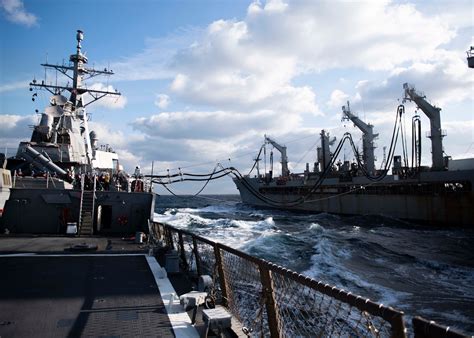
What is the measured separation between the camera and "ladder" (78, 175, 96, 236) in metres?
12.8

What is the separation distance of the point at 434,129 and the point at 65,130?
3331cm

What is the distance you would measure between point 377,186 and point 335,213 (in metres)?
6.57

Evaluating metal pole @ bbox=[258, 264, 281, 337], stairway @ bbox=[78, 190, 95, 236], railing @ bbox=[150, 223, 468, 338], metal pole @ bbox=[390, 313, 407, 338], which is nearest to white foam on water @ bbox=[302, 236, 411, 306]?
railing @ bbox=[150, 223, 468, 338]

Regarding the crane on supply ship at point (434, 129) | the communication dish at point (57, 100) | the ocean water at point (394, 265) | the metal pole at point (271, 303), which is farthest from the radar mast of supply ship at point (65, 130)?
the crane on supply ship at point (434, 129)

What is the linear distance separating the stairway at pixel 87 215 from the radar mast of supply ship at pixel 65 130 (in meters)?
2.96

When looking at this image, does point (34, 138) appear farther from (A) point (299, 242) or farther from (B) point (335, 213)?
(B) point (335, 213)

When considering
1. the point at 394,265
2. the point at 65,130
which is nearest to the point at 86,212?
the point at 65,130

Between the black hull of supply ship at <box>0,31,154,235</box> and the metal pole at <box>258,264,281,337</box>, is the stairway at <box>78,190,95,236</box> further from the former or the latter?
the metal pole at <box>258,264,281,337</box>

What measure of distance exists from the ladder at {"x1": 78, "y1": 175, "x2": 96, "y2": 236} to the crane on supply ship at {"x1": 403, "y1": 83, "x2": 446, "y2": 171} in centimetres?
3254

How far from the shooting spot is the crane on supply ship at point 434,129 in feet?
111

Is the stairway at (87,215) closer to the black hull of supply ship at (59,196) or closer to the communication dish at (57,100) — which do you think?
the black hull of supply ship at (59,196)

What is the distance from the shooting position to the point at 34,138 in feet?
57.6

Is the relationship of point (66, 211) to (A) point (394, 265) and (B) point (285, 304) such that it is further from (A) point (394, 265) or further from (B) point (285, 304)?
(A) point (394, 265)

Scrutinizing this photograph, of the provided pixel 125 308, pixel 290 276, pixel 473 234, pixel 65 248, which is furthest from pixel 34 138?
pixel 473 234
